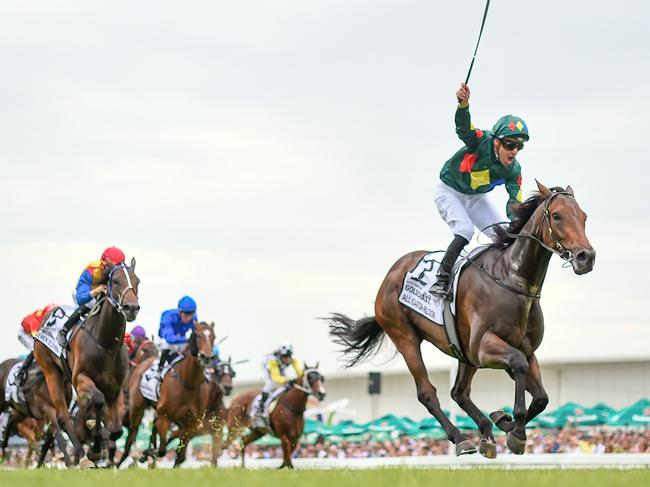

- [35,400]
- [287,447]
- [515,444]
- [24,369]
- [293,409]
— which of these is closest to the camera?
[515,444]

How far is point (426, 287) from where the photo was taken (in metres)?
9.31

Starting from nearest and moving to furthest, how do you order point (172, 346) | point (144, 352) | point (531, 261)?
point (531, 261) < point (172, 346) < point (144, 352)

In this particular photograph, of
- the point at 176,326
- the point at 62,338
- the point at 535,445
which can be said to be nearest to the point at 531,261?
the point at 62,338

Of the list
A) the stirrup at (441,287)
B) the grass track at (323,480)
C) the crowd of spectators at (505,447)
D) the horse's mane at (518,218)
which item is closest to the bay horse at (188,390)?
the crowd of spectators at (505,447)

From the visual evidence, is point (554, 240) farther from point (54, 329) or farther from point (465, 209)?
point (54, 329)

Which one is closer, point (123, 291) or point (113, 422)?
point (123, 291)

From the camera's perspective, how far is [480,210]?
31.5 feet

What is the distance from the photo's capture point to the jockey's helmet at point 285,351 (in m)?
18.8

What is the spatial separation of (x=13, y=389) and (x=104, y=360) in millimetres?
3498

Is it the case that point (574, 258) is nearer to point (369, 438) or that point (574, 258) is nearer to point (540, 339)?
point (540, 339)

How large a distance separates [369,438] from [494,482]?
1779 centimetres

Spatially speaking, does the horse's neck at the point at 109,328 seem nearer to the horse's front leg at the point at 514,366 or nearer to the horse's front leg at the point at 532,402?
the horse's front leg at the point at 514,366

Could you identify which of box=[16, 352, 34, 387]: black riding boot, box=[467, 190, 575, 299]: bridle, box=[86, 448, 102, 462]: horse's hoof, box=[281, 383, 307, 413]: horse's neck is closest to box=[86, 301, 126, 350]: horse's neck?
box=[86, 448, 102, 462]: horse's hoof

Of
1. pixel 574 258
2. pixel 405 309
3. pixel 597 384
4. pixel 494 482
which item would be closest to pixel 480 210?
pixel 405 309
